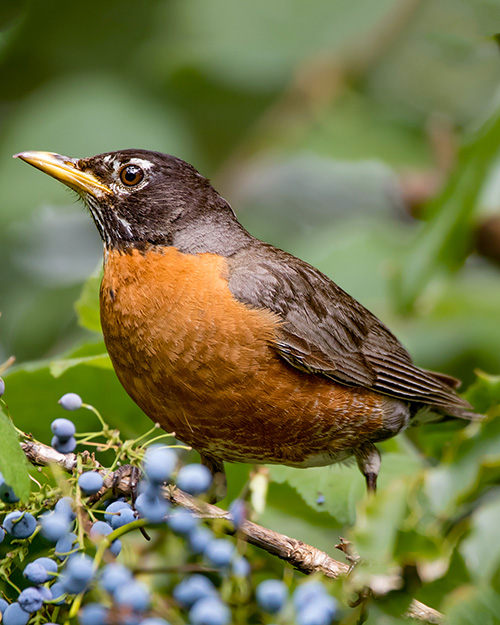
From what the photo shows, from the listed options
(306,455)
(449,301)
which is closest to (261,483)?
(306,455)

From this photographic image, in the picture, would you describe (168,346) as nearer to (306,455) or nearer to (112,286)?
(112,286)

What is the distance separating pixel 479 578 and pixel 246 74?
4568 mm

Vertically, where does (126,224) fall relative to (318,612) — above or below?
above

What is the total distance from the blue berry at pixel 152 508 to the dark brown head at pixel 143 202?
1530mm

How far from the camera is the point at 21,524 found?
1952 mm

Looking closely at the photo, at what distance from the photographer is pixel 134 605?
60.6 inches

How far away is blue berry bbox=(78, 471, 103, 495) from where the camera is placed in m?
1.95

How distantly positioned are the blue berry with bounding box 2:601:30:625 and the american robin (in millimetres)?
1175

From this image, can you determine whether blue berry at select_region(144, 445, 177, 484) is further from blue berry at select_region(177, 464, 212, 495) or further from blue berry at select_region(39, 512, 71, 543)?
blue berry at select_region(39, 512, 71, 543)

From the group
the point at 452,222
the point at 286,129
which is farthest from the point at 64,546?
the point at 286,129

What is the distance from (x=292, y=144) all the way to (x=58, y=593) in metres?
4.41

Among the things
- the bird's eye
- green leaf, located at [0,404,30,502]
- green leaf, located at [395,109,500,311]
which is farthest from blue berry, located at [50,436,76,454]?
green leaf, located at [395,109,500,311]

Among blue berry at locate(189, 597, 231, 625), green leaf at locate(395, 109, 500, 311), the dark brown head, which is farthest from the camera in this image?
green leaf at locate(395, 109, 500, 311)

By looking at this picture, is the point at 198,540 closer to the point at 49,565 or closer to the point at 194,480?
the point at 194,480
